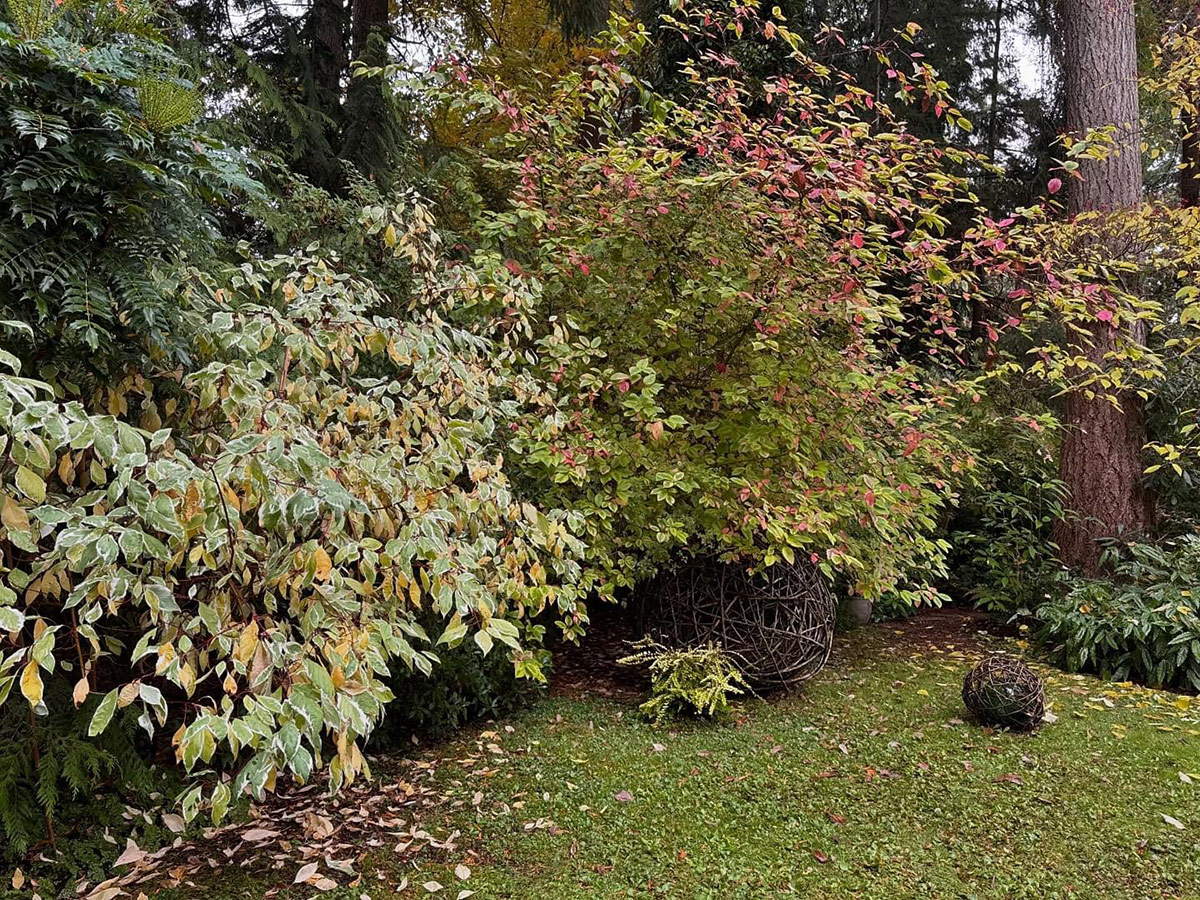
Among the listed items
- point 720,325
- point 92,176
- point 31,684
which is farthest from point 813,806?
point 92,176

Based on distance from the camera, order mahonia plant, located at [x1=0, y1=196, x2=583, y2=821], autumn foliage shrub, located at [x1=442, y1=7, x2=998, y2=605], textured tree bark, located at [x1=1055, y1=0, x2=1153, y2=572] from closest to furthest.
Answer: mahonia plant, located at [x1=0, y1=196, x2=583, y2=821]
autumn foliage shrub, located at [x1=442, y1=7, x2=998, y2=605]
textured tree bark, located at [x1=1055, y1=0, x2=1153, y2=572]

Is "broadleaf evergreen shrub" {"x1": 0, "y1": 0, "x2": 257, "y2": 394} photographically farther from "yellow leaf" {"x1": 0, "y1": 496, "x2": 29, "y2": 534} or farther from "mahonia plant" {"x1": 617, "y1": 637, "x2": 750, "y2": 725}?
"mahonia plant" {"x1": 617, "y1": 637, "x2": 750, "y2": 725}

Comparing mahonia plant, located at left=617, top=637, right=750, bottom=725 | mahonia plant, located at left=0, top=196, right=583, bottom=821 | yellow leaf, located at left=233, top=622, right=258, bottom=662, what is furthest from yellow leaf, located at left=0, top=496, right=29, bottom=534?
mahonia plant, located at left=617, top=637, right=750, bottom=725

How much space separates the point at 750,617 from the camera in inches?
143

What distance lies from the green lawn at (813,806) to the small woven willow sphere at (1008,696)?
88mm

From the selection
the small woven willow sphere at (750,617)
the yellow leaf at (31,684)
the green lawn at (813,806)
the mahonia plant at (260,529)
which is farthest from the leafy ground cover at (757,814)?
the yellow leaf at (31,684)

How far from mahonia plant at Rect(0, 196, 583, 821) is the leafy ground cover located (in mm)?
591

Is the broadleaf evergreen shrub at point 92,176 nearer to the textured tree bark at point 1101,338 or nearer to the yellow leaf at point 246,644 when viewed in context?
the yellow leaf at point 246,644

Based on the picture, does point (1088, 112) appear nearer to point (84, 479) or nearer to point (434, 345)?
point (434, 345)

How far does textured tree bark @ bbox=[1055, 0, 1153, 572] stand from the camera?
4.84 metres

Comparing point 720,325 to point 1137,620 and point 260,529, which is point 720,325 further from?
point 1137,620

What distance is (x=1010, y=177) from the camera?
7.56 m

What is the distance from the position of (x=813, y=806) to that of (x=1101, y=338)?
3822 mm

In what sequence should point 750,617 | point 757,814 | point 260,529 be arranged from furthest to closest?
point 750,617, point 757,814, point 260,529
